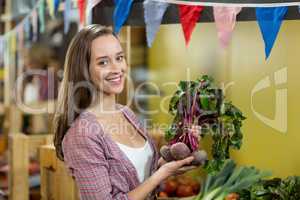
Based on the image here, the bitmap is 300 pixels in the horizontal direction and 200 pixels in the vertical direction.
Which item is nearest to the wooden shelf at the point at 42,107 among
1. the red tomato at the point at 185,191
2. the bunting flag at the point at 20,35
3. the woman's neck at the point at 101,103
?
the bunting flag at the point at 20,35

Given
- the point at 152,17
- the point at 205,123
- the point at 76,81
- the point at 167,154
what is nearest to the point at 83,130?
the point at 76,81

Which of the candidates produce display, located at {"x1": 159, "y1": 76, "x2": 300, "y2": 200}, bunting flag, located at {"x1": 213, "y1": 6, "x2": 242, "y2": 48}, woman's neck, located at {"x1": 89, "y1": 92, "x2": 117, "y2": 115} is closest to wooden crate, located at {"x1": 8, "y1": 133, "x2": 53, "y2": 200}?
woman's neck, located at {"x1": 89, "y1": 92, "x2": 117, "y2": 115}

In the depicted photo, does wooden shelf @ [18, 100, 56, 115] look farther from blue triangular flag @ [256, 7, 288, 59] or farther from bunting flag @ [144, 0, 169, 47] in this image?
blue triangular flag @ [256, 7, 288, 59]

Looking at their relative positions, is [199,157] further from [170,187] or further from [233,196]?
[170,187]

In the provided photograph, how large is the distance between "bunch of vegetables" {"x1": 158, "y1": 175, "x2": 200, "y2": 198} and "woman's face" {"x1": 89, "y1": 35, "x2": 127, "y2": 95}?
0.65m

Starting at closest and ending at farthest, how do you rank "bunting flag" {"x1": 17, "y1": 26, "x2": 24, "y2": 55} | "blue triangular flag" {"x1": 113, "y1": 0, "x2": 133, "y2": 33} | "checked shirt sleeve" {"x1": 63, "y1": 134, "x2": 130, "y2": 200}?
"checked shirt sleeve" {"x1": 63, "y1": 134, "x2": 130, "y2": 200} < "blue triangular flag" {"x1": 113, "y1": 0, "x2": 133, "y2": 33} < "bunting flag" {"x1": 17, "y1": 26, "x2": 24, "y2": 55}

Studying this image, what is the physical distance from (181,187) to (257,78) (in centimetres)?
58

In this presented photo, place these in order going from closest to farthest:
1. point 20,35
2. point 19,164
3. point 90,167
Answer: point 90,167 < point 19,164 < point 20,35

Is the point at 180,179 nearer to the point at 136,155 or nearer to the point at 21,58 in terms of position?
the point at 136,155

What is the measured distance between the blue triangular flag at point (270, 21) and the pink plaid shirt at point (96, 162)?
59 centimetres

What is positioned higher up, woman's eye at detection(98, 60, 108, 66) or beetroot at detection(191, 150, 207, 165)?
woman's eye at detection(98, 60, 108, 66)

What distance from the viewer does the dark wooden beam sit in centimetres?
172

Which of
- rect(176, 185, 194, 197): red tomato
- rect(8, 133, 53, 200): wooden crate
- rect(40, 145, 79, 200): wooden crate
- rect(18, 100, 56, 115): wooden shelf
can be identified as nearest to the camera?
rect(40, 145, 79, 200): wooden crate

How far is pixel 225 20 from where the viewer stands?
5.69 ft
